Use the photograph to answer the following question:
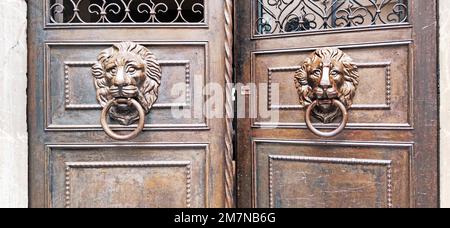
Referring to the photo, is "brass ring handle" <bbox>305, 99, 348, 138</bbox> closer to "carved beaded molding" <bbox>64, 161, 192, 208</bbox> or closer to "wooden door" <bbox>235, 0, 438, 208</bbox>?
"wooden door" <bbox>235, 0, 438, 208</bbox>

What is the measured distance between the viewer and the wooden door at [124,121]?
144 cm

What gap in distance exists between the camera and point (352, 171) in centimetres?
139

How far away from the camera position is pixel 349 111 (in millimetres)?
1385

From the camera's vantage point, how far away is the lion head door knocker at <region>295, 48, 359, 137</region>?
4.40 feet

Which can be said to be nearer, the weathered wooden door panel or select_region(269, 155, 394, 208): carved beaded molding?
select_region(269, 155, 394, 208): carved beaded molding

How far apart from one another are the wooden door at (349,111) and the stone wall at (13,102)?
30.5 inches

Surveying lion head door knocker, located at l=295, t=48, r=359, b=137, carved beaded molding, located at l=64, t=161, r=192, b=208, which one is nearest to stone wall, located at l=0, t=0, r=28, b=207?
carved beaded molding, located at l=64, t=161, r=192, b=208

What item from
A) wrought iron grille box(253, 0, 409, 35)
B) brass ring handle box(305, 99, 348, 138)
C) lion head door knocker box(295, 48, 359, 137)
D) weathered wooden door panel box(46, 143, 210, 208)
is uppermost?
wrought iron grille box(253, 0, 409, 35)

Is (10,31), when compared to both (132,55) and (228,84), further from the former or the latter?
(228,84)

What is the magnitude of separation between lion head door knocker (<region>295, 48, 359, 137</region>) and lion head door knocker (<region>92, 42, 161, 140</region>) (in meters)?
0.53

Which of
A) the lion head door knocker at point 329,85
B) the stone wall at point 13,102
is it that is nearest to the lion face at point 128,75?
the stone wall at point 13,102

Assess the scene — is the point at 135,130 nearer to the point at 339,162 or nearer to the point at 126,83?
the point at 126,83

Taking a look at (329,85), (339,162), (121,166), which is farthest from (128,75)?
(339,162)
